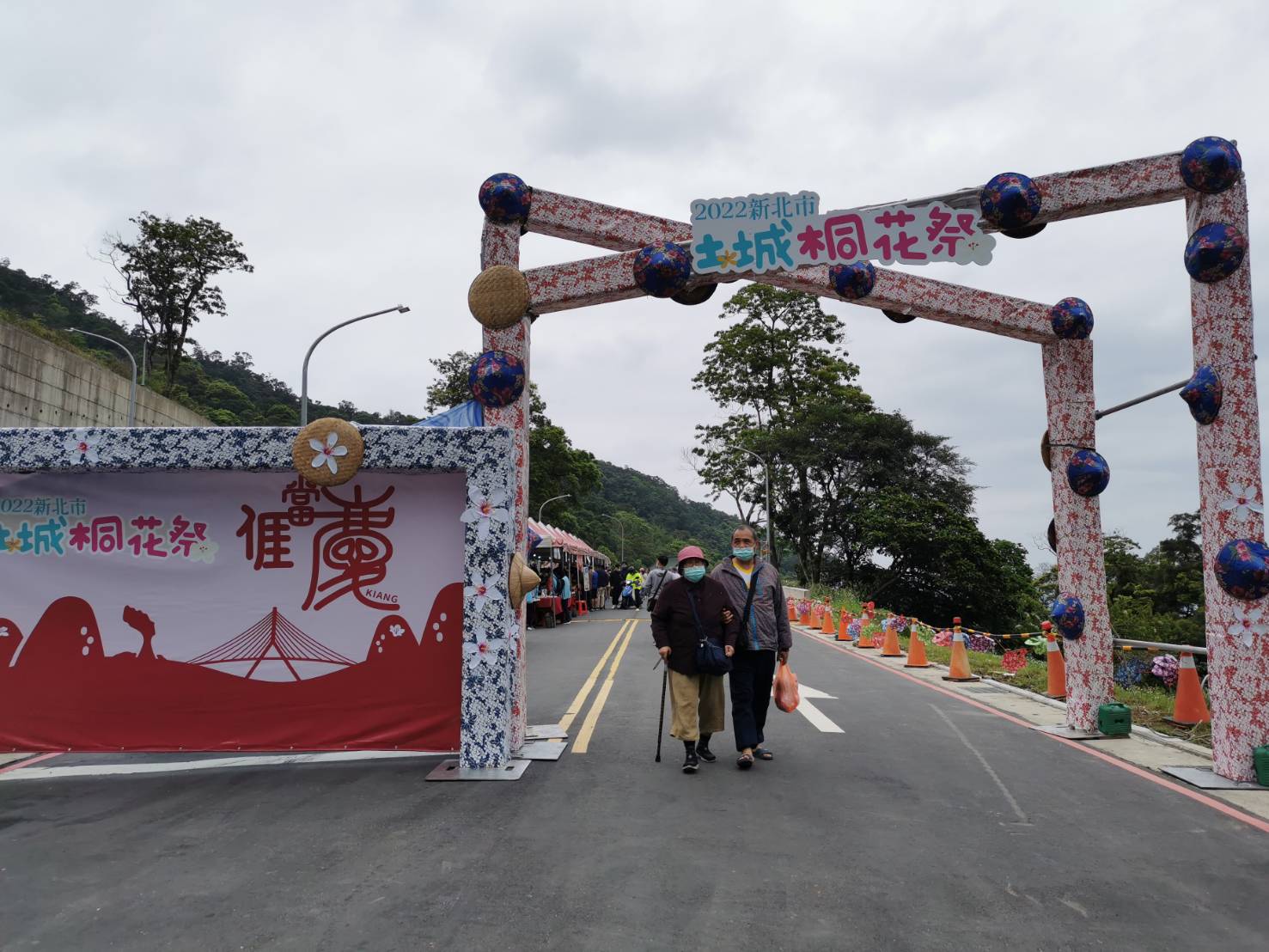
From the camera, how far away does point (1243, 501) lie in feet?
20.6

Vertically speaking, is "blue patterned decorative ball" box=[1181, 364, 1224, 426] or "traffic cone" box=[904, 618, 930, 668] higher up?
"blue patterned decorative ball" box=[1181, 364, 1224, 426]

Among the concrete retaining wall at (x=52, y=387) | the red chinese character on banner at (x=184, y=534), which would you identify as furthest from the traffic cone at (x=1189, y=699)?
the concrete retaining wall at (x=52, y=387)

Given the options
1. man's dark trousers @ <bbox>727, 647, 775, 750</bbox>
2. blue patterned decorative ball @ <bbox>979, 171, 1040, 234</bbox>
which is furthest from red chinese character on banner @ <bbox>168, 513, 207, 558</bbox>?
blue patterned decorative ball @ <bbox>979, 171, 1040, 234</bbox>

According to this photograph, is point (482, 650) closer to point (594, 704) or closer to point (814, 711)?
point (594, 704)

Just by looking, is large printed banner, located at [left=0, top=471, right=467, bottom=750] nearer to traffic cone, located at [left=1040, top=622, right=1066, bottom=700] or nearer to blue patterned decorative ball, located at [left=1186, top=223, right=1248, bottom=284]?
blue patterned decorative ball, located at [left=1186, top=223, right=1248, bottom=284]

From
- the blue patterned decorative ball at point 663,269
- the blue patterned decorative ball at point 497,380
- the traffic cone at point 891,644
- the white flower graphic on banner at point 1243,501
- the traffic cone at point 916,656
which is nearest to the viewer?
the white flower graphic on banner at point 1243,501

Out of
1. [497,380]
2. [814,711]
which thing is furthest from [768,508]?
[497,380]

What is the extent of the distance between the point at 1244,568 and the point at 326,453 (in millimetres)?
7040

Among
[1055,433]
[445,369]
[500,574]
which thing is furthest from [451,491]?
[445,369]

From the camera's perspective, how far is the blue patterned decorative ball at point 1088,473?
753 cm

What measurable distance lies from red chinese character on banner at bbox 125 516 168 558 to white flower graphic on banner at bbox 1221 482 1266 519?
340 inches

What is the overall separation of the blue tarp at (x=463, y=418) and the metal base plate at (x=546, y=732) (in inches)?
112

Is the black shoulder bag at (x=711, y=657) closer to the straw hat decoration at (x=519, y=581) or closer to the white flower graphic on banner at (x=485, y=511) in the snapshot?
the straw hat decoration at (x=519, y=581)

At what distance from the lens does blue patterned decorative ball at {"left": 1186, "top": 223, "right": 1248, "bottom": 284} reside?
249 inches
